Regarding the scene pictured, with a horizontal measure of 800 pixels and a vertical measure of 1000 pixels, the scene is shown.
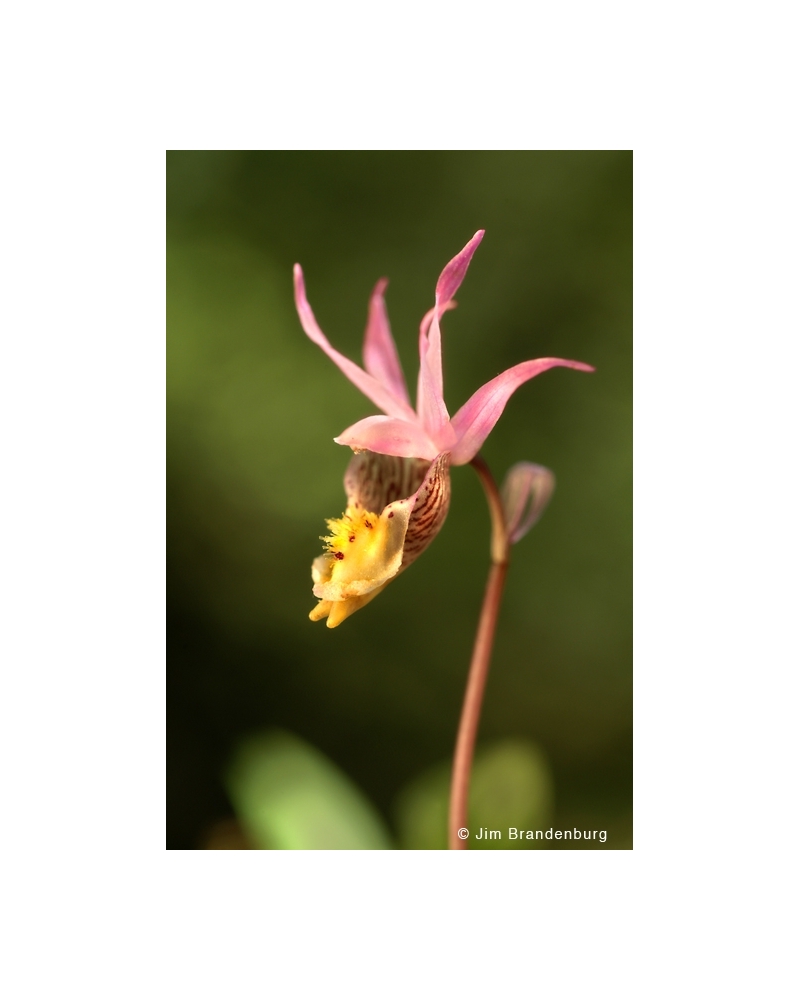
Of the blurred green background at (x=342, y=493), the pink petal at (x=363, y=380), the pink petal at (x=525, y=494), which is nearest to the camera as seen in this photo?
the pink petal at (x=363, y=380)

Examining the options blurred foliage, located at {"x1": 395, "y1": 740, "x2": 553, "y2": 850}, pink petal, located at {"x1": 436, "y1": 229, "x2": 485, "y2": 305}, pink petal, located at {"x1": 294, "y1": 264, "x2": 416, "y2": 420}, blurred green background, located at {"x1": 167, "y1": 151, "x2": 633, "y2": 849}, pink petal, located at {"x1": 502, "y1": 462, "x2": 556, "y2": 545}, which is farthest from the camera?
blurred green background, located at {"x1": 167, "y1": 151, "x2": 633, "y2": 849}

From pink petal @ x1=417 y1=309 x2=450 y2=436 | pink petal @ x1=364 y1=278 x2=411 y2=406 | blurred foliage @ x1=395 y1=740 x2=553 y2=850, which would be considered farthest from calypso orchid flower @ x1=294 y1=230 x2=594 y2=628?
blurred foliage @ x1=395 y1=740 x2=553 y2=850

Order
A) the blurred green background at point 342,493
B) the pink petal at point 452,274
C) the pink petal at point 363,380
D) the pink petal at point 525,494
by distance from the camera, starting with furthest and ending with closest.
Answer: the blurred green background at point 342,493 < the pink petal at point 525,494 < the pink petal at point 363,380 < the pink petal at point 452,274

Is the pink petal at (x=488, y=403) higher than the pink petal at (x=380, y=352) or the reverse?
the reverse

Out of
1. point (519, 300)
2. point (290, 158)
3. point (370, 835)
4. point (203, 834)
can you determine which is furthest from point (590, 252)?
point (203, 834)

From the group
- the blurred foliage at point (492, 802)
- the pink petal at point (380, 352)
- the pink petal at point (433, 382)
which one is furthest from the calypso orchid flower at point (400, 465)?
the blurred foliage at point (492, 802)

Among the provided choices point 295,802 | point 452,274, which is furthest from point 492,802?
point 452,274

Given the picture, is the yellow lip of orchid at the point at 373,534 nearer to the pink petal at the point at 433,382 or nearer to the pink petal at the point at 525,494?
the pink petal at the point at 433,382

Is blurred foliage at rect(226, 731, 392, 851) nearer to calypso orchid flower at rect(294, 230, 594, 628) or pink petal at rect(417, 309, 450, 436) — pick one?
calypso orchid flower at rect(294, 230, 594, 628)
